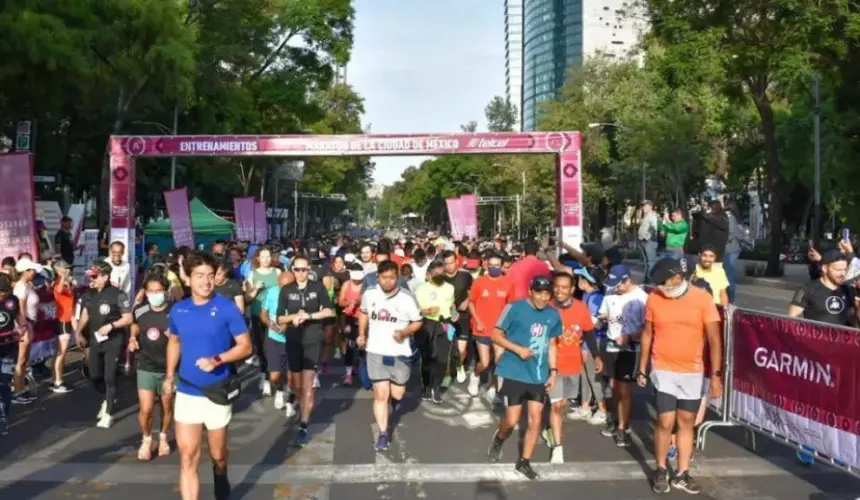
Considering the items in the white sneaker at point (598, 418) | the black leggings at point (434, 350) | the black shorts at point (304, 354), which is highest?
the black shorts at point (304, 354)

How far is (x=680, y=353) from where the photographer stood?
6.94 metres

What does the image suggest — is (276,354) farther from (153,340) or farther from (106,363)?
(153,340)

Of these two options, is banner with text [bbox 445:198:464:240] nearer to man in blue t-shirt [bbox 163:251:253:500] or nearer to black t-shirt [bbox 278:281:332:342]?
black t-shirt [bbox 278:281:332:342]

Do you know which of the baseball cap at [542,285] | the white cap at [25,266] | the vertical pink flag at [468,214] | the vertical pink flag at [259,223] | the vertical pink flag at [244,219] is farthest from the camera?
the vertical pink flag at [468,214]

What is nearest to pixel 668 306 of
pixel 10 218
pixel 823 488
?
pixel 823 488

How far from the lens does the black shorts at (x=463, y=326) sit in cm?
1206

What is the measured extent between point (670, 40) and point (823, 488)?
21286mm

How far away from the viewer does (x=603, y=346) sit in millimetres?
9172

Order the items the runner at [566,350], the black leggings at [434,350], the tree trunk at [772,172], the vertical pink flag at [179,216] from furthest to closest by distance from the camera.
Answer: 1. the tree trunk at [772,172]
2. the vertical pink flag at [179,216]
3. the black leggings at [434,350]
4. the runner at [566,350]

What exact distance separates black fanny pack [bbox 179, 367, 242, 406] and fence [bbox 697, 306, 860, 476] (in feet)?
13.8

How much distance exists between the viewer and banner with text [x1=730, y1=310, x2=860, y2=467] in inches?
263

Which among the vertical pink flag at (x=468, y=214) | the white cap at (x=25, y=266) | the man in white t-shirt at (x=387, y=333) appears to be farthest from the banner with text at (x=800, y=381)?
the vertical pink flag at (x=468, y=214)

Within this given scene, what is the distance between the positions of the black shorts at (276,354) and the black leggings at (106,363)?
1.45 m

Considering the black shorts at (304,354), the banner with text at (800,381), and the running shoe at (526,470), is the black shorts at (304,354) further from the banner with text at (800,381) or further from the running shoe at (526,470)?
the banner with text at (800,381)
